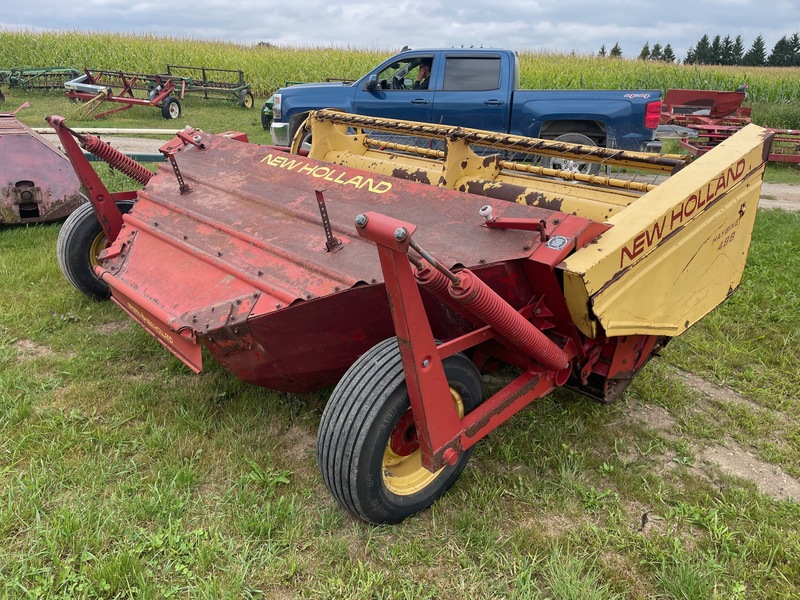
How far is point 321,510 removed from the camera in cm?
254

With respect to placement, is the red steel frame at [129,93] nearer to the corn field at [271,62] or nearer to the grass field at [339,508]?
the corn field at [271,62]

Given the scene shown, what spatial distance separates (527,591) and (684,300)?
1.60 meters

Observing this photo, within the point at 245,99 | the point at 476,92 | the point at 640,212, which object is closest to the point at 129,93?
the point at 245,99

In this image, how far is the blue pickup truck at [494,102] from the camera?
828 cm

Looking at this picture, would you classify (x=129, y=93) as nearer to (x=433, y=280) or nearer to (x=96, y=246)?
(x=96, y=246)

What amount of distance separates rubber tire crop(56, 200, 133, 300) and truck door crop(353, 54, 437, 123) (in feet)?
17.4

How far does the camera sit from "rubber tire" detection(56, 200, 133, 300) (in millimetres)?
4176

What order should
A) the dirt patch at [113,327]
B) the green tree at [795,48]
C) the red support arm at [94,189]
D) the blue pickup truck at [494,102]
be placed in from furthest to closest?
1. the green tree at [795,48]
2. the blue pickup truck at [494,102]
3. the dirt patch at [113,327]
4. the red support arm at [94,189]

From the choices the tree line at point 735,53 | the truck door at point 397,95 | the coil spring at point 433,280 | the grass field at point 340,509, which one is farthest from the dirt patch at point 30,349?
the tree line at point 735,53

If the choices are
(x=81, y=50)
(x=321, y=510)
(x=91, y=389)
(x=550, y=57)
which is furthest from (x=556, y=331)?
(x=81, y=50)

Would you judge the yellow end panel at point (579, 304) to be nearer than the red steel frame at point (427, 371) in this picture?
No

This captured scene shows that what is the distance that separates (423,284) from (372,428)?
599 millimetres

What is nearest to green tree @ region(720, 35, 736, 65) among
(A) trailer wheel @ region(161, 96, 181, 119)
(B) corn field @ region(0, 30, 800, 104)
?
(B) corn field @ region(0, 30, 800, 104)

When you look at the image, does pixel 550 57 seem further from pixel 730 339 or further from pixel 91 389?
pixel 91 389
